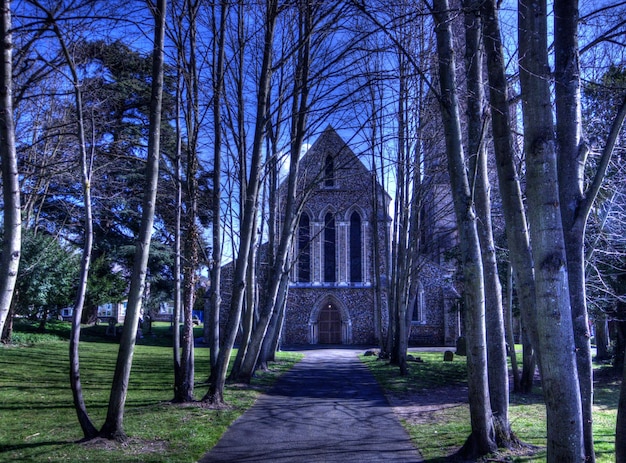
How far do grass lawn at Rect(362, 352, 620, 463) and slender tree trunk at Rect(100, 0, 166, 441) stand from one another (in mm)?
4283

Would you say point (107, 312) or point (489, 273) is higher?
point (489, 273)

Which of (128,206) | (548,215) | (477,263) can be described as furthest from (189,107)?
(128,206)

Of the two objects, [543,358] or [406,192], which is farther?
[406,192]

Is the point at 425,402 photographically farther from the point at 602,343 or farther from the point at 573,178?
the point at 602,343

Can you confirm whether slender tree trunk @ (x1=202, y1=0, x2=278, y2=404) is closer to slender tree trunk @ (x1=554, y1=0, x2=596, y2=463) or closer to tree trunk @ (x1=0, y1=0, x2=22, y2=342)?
tree trunk @ (x1=0, y1=0, x2=22, y2=342)

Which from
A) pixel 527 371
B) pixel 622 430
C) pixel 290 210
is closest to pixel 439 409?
pixel 527 371

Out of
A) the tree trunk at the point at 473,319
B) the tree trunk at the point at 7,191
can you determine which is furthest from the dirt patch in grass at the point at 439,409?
the tree trunk at the point at 7,191

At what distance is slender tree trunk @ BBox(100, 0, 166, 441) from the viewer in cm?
743

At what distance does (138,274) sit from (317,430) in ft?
12.8

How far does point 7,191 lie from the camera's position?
17.9 ft

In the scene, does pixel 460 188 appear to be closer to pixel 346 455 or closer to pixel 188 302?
pixel 346 455

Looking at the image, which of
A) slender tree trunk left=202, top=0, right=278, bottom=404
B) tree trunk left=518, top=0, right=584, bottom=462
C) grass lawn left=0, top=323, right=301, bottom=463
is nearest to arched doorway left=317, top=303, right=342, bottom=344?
grass lawn left=0, top=323, right=301, bottom=463

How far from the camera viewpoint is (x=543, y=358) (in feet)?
14.9

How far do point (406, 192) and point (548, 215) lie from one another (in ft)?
49.9
